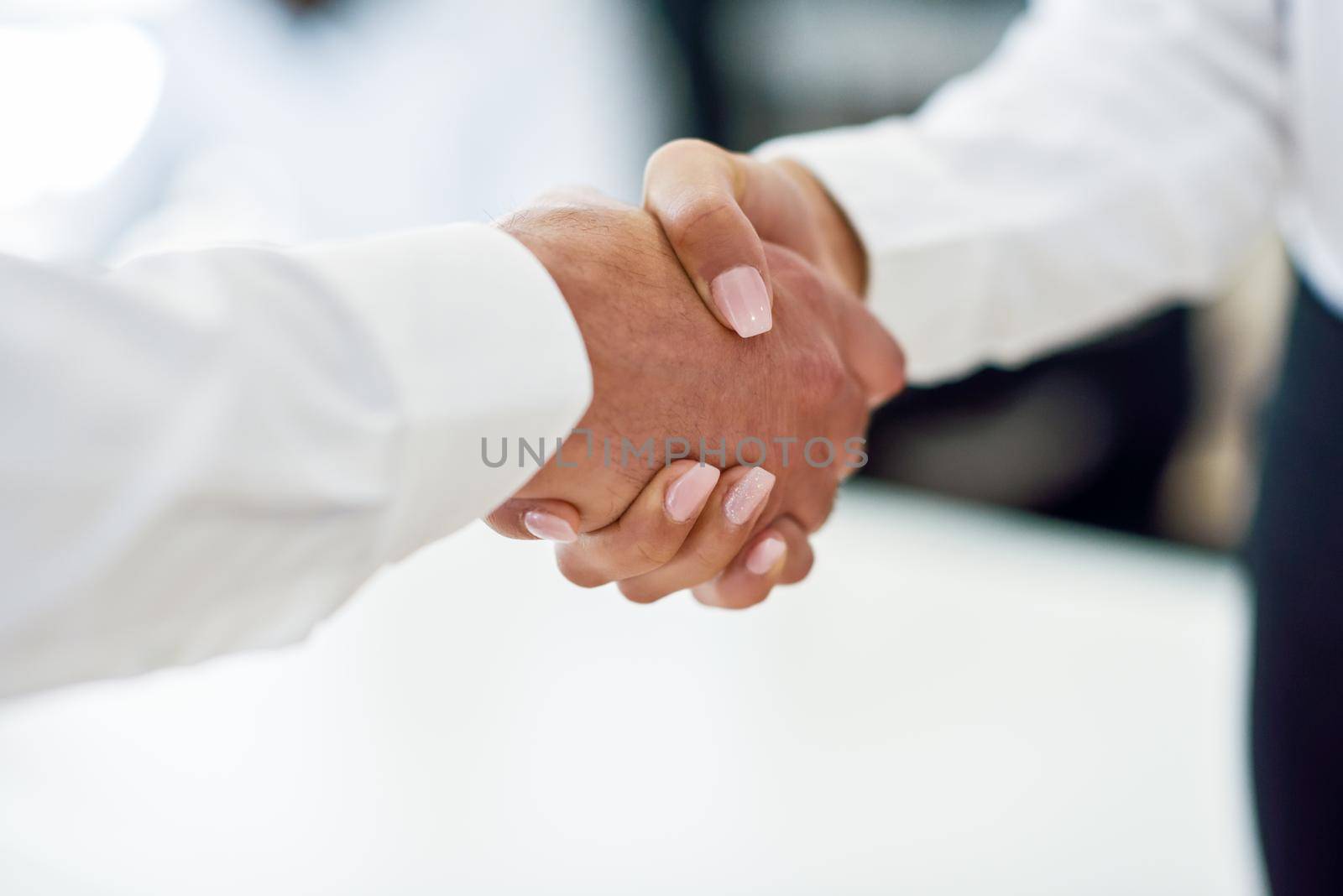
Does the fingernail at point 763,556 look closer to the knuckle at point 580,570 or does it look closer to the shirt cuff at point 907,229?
the knuckle at point 580,570

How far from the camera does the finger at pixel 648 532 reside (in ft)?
2.15

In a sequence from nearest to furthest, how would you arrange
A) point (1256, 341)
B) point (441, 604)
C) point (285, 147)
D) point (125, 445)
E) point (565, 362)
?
1. point (125, 445)
2. point (565, 362)
3. point (441, 604)
4. point (1256, 341)
5. point (285, 147)

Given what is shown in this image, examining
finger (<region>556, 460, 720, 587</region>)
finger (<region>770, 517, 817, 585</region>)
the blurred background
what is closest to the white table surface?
the blurred background

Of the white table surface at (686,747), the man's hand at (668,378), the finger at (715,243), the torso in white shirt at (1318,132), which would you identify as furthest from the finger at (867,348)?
the white table surface at (686,747)

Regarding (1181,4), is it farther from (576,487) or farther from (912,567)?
(912,567)

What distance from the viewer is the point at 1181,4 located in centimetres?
98

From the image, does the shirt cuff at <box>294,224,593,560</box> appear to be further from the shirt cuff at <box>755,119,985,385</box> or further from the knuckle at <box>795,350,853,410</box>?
the shirt cuff at <box>755,119,985,385</box>

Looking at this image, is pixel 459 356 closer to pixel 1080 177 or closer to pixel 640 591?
pixel 640 591

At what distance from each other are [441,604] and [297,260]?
1517mm

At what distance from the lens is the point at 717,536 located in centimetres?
69

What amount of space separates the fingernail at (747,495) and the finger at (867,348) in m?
0.16


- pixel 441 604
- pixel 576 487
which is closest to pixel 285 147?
pixel 441 604

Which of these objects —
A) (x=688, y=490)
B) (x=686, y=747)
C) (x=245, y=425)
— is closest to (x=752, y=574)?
(x=688, y=490)

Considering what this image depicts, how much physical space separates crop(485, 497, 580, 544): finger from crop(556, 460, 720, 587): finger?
0.03m
